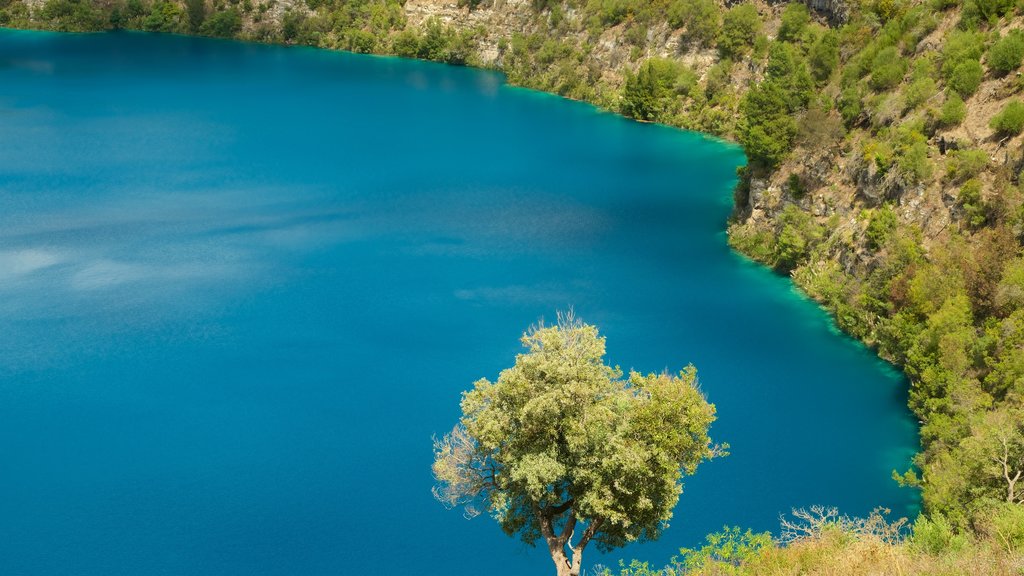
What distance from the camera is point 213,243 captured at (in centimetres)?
6812

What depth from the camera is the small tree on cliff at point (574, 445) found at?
29.0 m

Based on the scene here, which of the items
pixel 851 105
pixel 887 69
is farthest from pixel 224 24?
pixel 887 69

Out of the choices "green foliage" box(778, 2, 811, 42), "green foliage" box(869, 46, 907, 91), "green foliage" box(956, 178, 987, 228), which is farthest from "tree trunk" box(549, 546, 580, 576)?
"green foliage" box(778, 2, 811, 42)

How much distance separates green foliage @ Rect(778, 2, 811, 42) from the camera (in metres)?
88.4

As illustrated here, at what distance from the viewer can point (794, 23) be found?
88.5m

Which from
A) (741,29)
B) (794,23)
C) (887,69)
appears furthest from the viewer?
(741,29)

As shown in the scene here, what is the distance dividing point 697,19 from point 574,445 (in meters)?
83.5

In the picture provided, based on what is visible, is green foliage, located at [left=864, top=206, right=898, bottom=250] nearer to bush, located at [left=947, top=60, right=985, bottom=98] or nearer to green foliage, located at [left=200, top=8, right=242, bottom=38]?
bush, located at [left=947, top=60, right=985, bottom=98]

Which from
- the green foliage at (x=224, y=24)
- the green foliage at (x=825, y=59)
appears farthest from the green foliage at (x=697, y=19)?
the green foliage at (x=224, y=24)

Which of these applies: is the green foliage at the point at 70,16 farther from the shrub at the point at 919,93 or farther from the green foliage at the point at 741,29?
the shrub at the point at 919,93

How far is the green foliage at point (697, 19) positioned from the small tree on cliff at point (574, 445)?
258 ft

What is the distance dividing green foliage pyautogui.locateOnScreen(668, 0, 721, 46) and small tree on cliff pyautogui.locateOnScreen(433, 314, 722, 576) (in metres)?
78.5

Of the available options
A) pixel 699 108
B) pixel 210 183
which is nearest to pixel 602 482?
pixel 210 183

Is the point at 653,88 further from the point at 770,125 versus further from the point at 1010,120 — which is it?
the point at 1010,120
